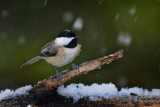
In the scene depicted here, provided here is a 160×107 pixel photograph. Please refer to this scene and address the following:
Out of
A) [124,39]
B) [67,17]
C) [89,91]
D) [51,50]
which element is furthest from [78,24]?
[89,91]

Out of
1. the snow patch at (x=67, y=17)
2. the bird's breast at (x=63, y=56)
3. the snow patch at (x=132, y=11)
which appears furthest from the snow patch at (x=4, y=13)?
the snow patch at (x=132, y=11)

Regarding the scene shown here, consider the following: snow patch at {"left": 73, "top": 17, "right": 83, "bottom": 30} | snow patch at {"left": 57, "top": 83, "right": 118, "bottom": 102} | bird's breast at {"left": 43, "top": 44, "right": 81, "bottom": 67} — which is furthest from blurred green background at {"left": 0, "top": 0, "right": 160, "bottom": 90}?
snow patch at {"left": 57, "top": 83, "right": 118, "bottom": 102}

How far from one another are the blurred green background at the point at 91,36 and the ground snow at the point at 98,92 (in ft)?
2.15

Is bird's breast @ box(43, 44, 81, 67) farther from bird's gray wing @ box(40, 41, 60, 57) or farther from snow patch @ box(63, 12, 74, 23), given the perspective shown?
snow patch @ box(63, 12, 74, 23)

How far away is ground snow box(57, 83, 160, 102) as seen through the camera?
8.13ft

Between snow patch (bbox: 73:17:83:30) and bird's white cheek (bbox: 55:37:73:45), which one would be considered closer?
bird's white cheek (bbox: 55:37:73:45)

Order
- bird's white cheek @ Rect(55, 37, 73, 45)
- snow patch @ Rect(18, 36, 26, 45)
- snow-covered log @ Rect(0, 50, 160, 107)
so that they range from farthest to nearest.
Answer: snow patch @ Rect(18, 36, 26, 45) → bird's white cheek @ Rect(55, 37, 73, 45) → snow-covered log @ Rect(0, 50, 160, 107)

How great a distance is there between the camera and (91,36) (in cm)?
336

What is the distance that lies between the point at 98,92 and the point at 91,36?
3.12ft

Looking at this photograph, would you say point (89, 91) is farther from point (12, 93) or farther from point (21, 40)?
point (21, 40)

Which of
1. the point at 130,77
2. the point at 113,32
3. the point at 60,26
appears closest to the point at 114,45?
the point at 113,32

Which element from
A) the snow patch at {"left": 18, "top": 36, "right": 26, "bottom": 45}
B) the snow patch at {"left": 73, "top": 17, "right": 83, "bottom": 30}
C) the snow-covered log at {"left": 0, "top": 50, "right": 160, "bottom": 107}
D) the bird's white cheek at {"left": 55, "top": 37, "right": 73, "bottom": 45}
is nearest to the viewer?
the snow-covered log at {"left": 0, "top": 50, "right": 160, "bottom": 107}

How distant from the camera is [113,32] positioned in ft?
11.1

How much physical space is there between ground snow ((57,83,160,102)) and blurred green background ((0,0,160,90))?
65 cm
